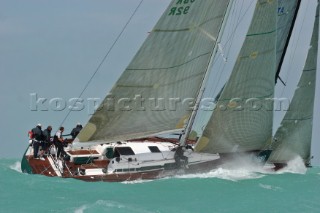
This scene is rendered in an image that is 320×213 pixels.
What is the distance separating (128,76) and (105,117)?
1.84 m

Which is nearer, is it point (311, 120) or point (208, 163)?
point (208, 163)

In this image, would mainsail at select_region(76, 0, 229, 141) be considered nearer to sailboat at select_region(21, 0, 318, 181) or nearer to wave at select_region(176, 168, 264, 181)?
sailboat at select_region(21, 0, 318, 181)

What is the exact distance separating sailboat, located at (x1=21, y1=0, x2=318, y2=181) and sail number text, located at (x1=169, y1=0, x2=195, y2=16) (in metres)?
0.04

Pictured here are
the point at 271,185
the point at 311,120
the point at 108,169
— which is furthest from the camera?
the point at 311,120

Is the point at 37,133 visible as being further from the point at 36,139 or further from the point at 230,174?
the point at 230,174

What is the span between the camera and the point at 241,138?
30062 millimetres

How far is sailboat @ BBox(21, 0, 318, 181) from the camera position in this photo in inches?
1089

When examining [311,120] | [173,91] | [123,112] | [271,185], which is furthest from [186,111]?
[311,120]

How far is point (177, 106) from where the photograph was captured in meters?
29.0

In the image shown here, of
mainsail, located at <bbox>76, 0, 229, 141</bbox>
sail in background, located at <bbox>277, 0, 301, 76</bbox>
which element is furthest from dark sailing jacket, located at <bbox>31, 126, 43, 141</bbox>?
sail in background, located at <bbox>277, 0, 301, 76</bbox>

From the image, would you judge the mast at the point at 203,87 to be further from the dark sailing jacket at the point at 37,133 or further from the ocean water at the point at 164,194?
the dark sailing jacket at the point at 37,133

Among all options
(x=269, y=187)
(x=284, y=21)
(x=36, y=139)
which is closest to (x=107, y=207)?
(x=36, y=139)

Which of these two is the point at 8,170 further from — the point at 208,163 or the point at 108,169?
the point at 208,163

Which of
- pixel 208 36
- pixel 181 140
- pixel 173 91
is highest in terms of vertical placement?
pixel 208 36
